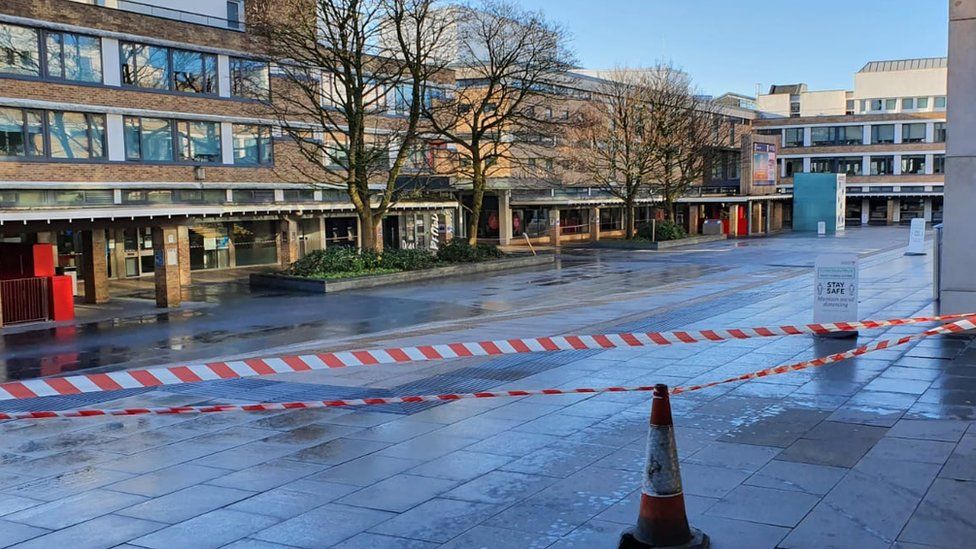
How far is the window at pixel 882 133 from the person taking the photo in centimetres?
7888

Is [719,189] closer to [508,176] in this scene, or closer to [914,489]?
[508,176]

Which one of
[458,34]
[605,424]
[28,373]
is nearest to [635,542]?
[605,424]

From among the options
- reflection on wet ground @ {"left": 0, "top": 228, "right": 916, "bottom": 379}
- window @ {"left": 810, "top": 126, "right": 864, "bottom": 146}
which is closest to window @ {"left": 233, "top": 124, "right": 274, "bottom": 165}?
reflection on wet ground @ {"left": 0, "top": 228, "right": 916, "bottom": 379}

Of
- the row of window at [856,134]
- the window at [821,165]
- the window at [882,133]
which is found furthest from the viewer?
the window at [821,165]

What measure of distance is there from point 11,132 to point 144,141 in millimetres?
4946

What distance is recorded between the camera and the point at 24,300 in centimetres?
2144

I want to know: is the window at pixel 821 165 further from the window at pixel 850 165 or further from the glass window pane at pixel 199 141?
the glass window pane at pixel 199 141

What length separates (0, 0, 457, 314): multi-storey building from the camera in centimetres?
2844

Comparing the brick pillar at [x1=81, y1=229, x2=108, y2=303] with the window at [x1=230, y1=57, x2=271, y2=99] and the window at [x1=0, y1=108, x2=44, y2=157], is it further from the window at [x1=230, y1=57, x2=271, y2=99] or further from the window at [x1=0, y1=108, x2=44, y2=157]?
the window at [x1=230, y1=57, x2=271, y2=99]

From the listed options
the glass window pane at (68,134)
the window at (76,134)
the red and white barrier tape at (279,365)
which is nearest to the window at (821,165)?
the window at (76,134)

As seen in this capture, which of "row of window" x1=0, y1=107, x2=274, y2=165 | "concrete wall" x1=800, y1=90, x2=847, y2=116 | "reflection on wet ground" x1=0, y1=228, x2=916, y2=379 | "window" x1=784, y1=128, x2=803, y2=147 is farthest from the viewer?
"concrete wall" x1=800, y1=90, x2=847, y2=116

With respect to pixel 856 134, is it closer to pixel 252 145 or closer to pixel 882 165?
pixel 882 165

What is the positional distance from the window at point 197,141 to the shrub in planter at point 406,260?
909cm

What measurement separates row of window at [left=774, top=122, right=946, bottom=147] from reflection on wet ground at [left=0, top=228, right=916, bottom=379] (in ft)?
164
